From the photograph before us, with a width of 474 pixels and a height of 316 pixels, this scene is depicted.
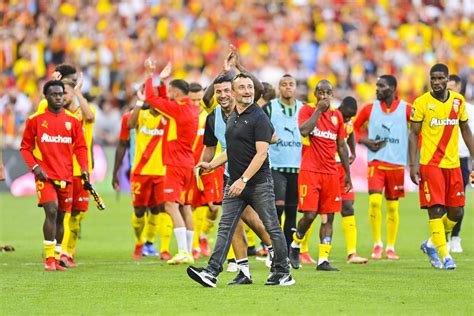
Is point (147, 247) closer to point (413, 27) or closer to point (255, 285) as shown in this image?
point (255, 285)

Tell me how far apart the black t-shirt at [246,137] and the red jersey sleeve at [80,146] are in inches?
136

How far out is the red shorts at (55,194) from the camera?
49.6ft

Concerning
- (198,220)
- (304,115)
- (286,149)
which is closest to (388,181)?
(286,149)

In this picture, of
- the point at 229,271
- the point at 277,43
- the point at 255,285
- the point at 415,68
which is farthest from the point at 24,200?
the point at 255,285

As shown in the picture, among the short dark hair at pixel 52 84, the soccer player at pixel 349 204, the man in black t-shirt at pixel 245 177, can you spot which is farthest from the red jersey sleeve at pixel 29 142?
the soccer player at pixel 349 204

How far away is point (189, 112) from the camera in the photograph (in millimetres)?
16703

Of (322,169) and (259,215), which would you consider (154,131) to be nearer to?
(322,169)

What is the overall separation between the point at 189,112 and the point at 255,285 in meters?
4.33

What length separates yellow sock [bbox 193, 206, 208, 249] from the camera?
18.2 metres

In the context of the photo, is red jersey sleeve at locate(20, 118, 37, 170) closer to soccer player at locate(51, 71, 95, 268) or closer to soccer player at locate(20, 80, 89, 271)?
soccer player at locate(20, 80, 89, 271)

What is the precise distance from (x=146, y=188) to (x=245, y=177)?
563cm

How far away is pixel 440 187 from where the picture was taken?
15.1 m

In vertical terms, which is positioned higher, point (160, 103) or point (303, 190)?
point (160, 103)

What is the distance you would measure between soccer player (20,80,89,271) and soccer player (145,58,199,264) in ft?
4.58
